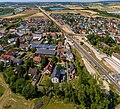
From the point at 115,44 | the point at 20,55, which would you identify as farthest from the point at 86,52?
the point at 20,55

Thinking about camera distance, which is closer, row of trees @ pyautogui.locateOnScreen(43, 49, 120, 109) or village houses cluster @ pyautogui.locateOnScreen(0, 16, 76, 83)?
row of trees @ pyautogui.locateOnScreen(43, 49, 120, 109)

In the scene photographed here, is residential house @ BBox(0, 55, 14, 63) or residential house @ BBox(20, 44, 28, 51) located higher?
residential house @ BBox(0, 55, 14, 63)

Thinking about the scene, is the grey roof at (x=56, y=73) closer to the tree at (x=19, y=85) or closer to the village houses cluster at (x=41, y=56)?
the village houses cluster at (x=41, y=56)

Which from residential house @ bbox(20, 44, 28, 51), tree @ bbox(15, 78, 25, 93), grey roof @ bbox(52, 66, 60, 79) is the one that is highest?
tree @ bbox(15, 78, 25, 93)

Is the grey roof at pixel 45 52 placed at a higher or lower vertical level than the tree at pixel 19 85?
lower

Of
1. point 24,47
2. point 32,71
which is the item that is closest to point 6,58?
point 32,71

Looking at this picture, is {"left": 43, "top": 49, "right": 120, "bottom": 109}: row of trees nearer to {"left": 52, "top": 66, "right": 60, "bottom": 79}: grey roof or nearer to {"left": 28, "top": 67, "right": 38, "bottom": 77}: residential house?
{"left": 52, "top": 66, "right": 60, "bottom": 79}: grey roof

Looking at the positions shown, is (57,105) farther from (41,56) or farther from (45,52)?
(45,52)

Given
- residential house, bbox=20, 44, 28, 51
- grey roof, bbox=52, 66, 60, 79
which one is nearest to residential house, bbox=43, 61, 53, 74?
grey roof, bbox=52, 66, 60, 79

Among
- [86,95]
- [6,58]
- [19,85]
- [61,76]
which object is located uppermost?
[86,95]

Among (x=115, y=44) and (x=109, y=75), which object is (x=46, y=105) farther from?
(x=115, y=44)

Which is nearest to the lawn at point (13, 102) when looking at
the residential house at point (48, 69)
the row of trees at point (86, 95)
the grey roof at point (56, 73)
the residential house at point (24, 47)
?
the row of trees at point (86, 95)

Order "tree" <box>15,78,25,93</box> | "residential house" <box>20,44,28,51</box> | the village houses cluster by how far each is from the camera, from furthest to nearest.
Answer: "residential house" <box>20,44,28,51</box>, the village houses cluster, "tree" <box>15,78,25,93</box>
